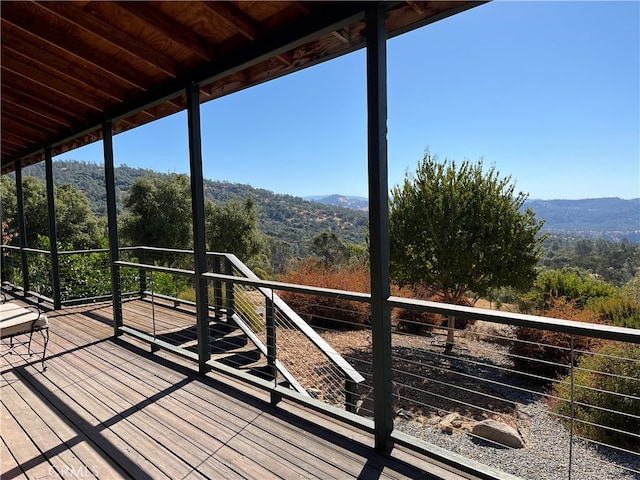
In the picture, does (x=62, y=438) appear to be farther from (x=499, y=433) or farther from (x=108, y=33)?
(x=499, y=433)

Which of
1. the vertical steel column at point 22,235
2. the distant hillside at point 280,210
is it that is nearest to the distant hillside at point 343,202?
the distant hillside at point 280,210

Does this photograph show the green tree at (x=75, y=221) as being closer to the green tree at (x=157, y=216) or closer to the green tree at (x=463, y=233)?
the green tree at (x=157, y=216)

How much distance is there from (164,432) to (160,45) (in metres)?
2.72

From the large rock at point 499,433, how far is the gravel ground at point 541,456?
0.10 m

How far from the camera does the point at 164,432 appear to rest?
236 cm

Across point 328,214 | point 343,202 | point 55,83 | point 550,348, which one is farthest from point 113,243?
point 343,202

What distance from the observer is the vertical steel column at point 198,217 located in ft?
10.3

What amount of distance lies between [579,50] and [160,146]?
3398cm

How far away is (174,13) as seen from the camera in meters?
2.37

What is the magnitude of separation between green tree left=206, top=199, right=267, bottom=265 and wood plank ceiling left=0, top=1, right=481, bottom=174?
48.7ft

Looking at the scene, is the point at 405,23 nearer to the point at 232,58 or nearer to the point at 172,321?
the point at 232,58

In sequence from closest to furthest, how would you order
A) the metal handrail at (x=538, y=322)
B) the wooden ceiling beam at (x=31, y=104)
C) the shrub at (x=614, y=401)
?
the metal handrail at (x=538, y=322), the wooden ceiling beam at (x=31, y=104), the shrub at (x=614, y=401)

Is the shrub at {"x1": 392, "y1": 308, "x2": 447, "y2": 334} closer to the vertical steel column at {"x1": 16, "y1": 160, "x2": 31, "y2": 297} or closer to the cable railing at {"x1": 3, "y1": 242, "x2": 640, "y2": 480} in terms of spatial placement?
the cable railing at {"x1": 3, "y1": 242, "x2": 640, "y2": 480}

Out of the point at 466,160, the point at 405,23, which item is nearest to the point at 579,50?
the point at 466,160
